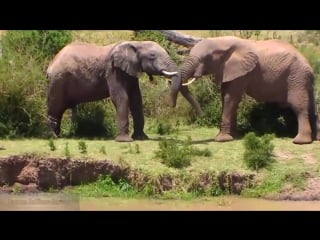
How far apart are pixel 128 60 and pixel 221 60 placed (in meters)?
1.72

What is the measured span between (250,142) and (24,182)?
380cm

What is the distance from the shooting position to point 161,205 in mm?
13172

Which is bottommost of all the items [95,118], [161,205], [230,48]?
[161,205]

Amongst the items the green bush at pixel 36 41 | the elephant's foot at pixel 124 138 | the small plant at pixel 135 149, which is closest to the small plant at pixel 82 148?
the small plant at pixel 135 149

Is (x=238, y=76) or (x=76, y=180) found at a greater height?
(x=238, y=76)

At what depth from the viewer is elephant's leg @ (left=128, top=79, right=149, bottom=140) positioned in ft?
54.6

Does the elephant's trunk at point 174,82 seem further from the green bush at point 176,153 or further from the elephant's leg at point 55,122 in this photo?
the elephant's leg at point 55,122

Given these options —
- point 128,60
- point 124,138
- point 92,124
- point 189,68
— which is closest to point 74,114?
point 92,124

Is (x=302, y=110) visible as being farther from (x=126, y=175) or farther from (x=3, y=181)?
(x=3, y=181)

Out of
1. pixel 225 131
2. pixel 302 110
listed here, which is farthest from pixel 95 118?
pixel 302 110

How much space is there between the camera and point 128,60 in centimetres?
1616

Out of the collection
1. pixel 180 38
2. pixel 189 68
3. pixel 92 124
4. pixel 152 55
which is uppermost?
pixel 180 38

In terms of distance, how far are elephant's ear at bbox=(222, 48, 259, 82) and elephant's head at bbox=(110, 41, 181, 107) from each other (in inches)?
37.0

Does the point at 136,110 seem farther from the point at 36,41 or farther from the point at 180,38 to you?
the point at 180,38
